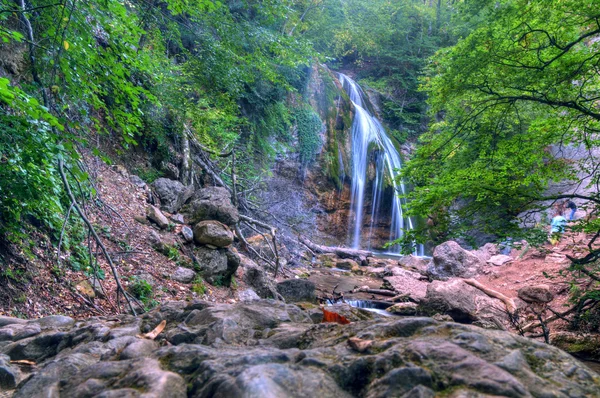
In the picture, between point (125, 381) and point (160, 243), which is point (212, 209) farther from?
point (125, 381)

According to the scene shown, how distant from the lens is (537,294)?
7406 mm

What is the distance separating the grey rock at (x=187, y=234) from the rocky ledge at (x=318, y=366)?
4705 mm

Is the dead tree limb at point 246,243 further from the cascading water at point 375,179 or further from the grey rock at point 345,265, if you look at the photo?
the cascading water at point 375,179

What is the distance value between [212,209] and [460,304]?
17.5ft

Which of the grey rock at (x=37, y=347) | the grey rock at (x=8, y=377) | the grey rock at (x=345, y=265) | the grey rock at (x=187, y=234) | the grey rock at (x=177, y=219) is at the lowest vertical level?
the grey rock at (x=8, y=377)

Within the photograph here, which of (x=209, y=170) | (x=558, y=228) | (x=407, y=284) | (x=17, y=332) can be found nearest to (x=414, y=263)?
(x=407, y=284)

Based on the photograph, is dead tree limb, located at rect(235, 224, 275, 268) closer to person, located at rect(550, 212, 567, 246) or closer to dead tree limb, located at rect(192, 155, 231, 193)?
dead tree limb, located at rect(192, 155, 231, 193)

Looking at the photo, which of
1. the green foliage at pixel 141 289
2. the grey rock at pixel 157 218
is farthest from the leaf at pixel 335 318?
the grey rock at pixel 157 218

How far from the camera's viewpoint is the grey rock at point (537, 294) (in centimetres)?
729

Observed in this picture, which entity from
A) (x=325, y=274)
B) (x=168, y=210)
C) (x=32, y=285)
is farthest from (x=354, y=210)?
(x=32, y=285)

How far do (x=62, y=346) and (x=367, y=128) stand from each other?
20098 mm

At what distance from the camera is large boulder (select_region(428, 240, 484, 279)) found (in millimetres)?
11346

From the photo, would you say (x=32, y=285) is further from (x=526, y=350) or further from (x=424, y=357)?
(x=526, y=350)

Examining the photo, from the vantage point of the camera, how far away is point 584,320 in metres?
5.55
